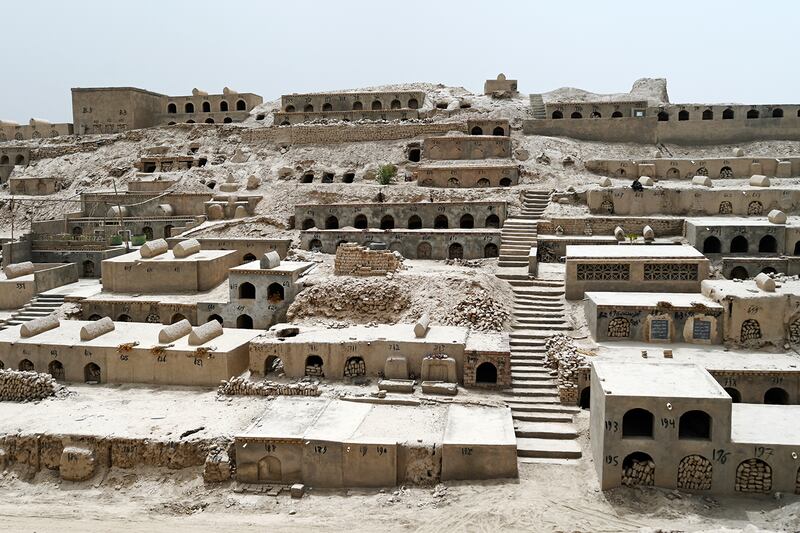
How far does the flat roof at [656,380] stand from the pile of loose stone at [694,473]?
4.94 ft

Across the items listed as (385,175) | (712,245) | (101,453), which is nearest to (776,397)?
(712,245)

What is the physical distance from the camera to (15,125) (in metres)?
55.5

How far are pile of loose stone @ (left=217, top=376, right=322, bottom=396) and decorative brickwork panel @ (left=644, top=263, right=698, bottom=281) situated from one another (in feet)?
39.1

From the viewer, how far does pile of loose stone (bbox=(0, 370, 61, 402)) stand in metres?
21.7

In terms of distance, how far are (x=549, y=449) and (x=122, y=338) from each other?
14.3 metres

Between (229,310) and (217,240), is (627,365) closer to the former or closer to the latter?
(229,310)

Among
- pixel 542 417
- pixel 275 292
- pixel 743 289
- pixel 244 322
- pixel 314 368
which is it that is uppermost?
pixel 743 289

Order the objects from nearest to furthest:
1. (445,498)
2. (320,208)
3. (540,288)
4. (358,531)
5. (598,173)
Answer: (358,531) < (445,498) < (540,288) < (320,208) < (598,173)

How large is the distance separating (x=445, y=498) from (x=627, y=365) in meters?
5.99

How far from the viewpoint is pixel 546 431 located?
61.4 ft

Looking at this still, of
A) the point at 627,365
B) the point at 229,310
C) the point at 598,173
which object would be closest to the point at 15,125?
the point at 229,310

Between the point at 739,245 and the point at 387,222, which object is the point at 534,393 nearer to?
the point at 739,245

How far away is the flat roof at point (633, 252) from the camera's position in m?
24.4

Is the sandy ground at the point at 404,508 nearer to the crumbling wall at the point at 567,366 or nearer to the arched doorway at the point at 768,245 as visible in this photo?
the crumbling wall at the point at 567,366
